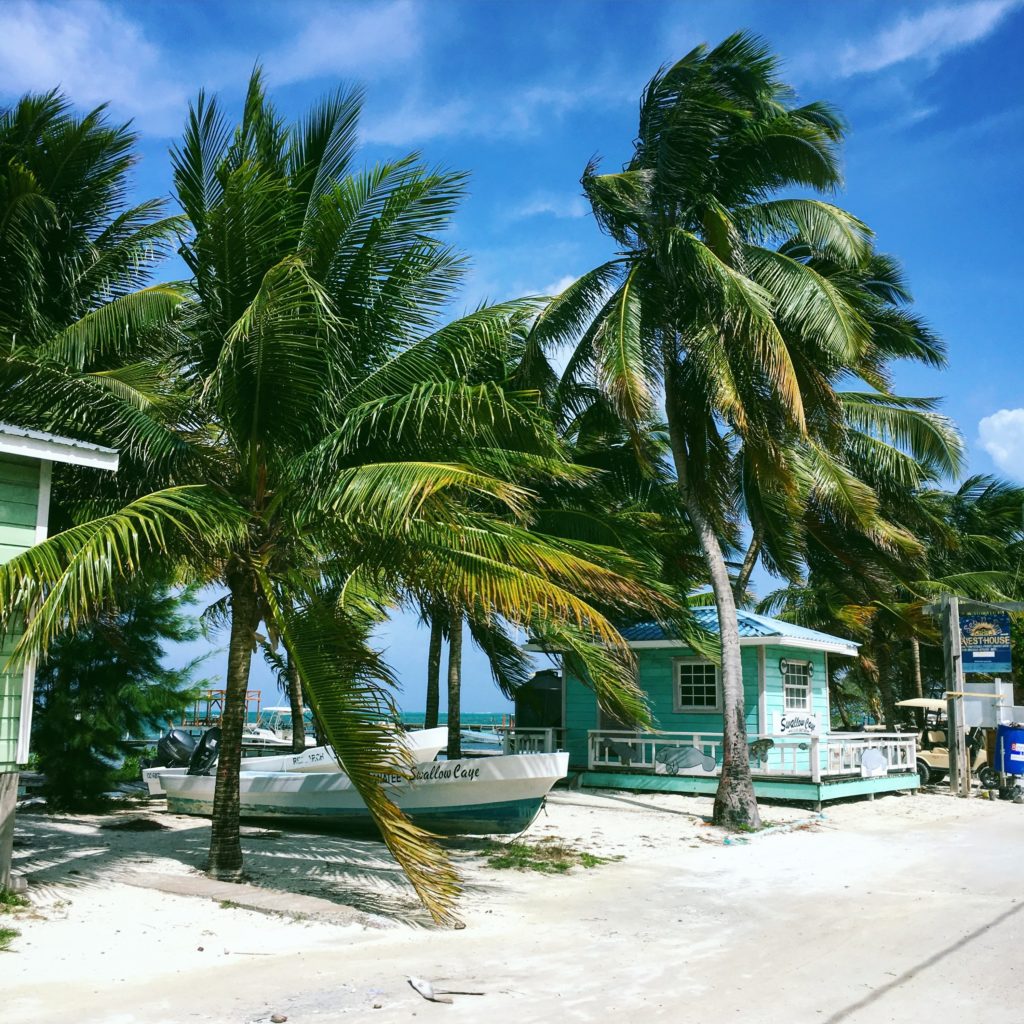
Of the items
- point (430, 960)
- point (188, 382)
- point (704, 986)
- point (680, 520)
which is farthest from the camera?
point (680, 520)

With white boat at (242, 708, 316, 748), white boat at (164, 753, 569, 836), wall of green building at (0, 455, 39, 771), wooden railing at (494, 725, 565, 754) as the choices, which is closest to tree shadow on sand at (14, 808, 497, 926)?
white boat at (164, 753, 569, 836)

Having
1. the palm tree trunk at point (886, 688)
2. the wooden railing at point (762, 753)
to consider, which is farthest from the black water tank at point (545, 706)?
the palm tree trunk at point (886, 688)

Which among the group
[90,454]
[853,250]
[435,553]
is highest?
[853,250]

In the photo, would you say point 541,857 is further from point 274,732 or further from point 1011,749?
point 274,732

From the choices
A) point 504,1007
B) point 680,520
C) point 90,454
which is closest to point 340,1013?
point 504,1007

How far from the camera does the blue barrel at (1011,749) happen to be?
68.0ft

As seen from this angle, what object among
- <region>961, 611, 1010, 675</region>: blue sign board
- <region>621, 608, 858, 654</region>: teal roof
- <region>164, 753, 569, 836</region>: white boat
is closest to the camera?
<region>164, 753, 569, 836</region>: white boat

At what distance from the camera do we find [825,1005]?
250 inches

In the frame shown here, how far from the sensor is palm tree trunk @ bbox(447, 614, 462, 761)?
19125mm

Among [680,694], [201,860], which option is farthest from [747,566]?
[201,860]

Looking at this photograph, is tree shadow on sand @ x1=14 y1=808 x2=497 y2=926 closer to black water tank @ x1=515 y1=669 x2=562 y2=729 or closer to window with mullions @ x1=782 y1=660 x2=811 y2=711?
black water tank @ x1=515 y1=669 x2=562 y2=729

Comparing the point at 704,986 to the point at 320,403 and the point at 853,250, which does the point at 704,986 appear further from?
the point at 853,250

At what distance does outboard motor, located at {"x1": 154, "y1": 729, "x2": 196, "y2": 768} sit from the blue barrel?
17.4m

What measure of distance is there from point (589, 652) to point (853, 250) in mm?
8866
